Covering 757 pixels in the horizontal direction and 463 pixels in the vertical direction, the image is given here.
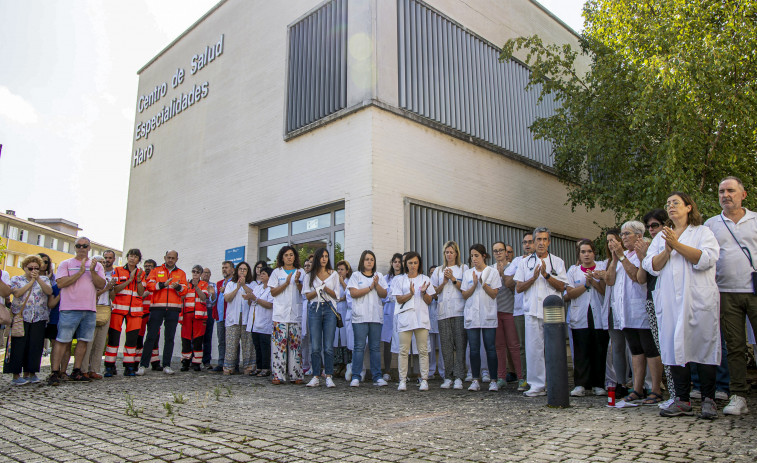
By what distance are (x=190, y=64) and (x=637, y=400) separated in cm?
1499

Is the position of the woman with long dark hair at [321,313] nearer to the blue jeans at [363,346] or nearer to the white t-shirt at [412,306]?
the blue jeans at [363,346]

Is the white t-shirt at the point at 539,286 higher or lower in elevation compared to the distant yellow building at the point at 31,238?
lower

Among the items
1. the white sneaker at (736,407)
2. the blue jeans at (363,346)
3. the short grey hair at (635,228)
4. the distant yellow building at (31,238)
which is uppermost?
the distant yellow building at (31,238)

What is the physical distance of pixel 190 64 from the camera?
15758 mm

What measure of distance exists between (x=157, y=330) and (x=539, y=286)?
6.50 metres

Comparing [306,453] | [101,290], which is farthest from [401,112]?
[306,453]

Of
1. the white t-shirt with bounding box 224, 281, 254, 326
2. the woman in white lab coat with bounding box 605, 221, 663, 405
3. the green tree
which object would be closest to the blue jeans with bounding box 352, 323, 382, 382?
the white t-shirt with bounding box 224, 281, 254, 326

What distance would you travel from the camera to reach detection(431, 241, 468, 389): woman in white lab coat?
7078mm

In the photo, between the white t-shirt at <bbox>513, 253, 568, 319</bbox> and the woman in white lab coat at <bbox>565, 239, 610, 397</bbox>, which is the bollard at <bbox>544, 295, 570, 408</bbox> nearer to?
the white t-shirt at <bbox>513, 253, 568, 319</bbox>

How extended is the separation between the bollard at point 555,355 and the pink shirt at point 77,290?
6.28 metres

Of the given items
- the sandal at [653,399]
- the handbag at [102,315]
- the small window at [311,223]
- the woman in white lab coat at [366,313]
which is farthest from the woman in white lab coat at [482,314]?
the handbag at [102,315]

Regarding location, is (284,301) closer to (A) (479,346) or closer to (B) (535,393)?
(A) (479,346)

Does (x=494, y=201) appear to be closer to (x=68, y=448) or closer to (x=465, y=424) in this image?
(x=465, y=424)

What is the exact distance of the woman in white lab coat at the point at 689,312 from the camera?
436 centimetres
